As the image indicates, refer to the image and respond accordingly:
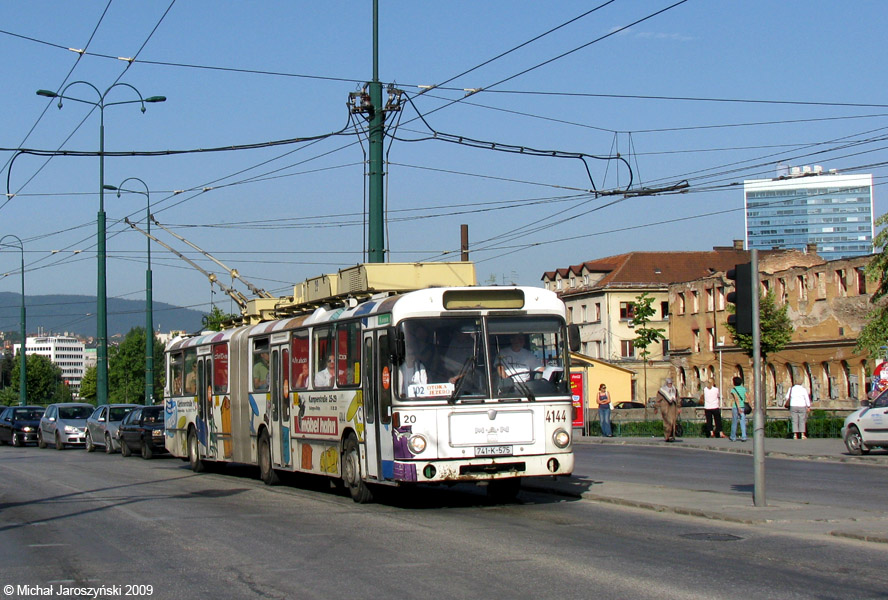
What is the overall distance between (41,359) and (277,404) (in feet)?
493

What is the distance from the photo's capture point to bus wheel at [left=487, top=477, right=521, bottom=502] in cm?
1586

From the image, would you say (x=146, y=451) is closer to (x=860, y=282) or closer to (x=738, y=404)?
(x=738, y=404)

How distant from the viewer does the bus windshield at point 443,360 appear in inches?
564

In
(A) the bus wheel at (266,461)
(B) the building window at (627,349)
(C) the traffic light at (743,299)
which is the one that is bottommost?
(A) the bus wheel at (266,461)

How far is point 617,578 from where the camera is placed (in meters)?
9.05

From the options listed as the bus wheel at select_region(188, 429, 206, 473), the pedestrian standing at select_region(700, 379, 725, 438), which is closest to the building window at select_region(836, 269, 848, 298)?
the pedestrian standing at select_region(700, 379, 725, 438)

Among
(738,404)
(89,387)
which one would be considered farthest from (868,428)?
(89,387)

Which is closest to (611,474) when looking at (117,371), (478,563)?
(478,563)

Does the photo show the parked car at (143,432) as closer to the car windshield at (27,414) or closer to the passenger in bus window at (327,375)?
the car windshield at (27,414)

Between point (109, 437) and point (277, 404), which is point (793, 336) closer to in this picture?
point (109, 437)

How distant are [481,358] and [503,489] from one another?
243 cm

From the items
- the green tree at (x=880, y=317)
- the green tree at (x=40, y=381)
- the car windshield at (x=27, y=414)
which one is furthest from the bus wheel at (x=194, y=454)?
the green tree at (x=40, y=381)

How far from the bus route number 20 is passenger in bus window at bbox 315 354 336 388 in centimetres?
346

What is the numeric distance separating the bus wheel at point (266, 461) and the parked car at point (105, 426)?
1438cm
